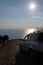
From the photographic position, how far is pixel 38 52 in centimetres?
607

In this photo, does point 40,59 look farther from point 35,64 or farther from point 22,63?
point 22,63

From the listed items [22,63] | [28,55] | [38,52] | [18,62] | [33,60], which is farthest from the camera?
[18,62]

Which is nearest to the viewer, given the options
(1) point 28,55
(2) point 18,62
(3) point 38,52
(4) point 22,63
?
(3) point 38,52

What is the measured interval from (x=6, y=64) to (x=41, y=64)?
3.27m

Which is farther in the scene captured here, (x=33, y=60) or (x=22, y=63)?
(x=22, y=63)

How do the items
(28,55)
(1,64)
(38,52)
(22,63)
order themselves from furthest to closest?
(1,64), (22,63), (28,55), (38,52)

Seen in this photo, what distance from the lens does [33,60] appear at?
655 cm

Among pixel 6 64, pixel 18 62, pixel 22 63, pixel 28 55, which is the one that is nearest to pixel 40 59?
pixel 28 55

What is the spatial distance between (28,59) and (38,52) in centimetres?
114

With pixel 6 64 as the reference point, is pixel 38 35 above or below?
above

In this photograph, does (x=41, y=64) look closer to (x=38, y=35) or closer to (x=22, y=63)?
(x=22, y=63)

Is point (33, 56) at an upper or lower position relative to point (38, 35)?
lower

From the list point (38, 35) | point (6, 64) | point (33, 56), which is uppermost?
point (38, 35)

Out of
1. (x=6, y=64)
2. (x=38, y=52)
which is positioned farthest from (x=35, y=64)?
(x=6, y=64)
